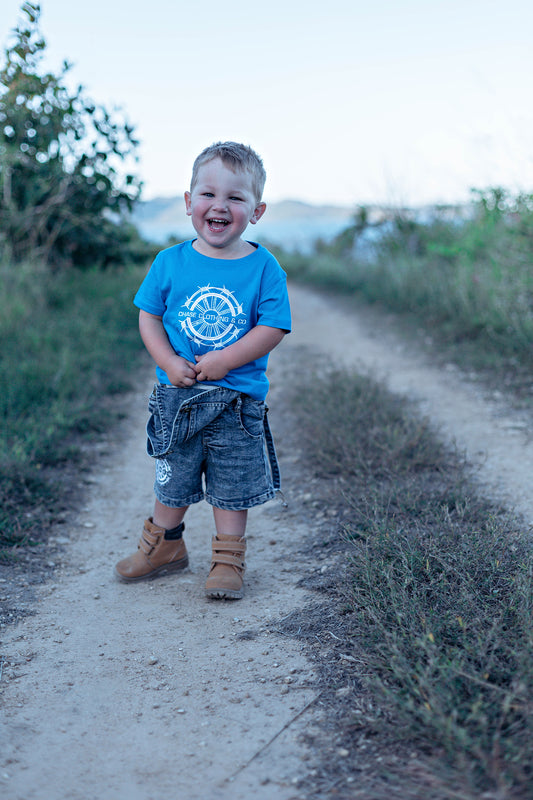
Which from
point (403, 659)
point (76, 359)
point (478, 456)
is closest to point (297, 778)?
point (403, 659)

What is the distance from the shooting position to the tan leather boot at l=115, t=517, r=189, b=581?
266cm

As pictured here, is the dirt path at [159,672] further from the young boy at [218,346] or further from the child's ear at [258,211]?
the child's ear at [258,211]

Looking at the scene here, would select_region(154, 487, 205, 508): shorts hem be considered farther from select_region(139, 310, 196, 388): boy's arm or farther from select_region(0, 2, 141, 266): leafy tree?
select_region(0, 2, 141, 266): leafy tree

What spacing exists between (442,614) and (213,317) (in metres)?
1.23

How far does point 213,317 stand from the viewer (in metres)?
2.38

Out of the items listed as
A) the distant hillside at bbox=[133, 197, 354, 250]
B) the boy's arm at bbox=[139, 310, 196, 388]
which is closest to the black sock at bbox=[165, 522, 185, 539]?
the boy's arm at bbox=[139, 310, 196, 388]

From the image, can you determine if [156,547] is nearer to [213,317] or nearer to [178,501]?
[178,501]

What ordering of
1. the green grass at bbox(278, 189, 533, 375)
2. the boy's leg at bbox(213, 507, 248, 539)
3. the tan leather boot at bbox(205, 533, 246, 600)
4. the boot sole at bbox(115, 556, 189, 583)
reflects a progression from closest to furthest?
the tan leather boot at bbox(205, 533, 246, 600)
the boy's leg at bbox(213, 507, 248, 539)
the boot sole at bbox(115, 556, 189, 583)
the green grass at bbox(278, 189, 533, 375)

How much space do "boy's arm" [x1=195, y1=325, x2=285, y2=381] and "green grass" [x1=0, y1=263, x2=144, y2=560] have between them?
4.06ft

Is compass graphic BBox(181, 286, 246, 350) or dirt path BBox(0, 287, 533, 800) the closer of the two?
dirt path BBox(0, 287, 533, 800)

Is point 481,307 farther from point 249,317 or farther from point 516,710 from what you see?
point 516,710

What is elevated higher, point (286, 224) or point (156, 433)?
point (286, 224)

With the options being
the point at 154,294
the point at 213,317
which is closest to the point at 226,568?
the point at 213,317

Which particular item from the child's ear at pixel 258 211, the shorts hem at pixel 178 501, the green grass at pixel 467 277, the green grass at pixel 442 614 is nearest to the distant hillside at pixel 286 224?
the green grass at pixel 467 277
